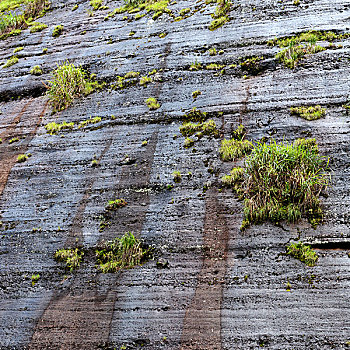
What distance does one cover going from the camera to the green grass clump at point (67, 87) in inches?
362

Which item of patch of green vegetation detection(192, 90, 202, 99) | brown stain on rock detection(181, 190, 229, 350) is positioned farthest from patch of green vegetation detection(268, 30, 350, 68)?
brown stain on rock detection(181, 190, 229, 350)

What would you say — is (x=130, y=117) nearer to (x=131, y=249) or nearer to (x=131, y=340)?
(x=131, y=249)

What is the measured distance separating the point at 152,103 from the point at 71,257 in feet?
13.5

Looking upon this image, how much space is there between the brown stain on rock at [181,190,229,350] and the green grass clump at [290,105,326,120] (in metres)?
2.67

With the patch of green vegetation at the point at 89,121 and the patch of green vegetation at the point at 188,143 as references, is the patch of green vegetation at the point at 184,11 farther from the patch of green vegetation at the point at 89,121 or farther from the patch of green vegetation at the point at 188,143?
the patch of green vegetation at the point at 188,143

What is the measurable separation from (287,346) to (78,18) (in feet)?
41.3

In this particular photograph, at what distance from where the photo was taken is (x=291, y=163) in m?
5.47

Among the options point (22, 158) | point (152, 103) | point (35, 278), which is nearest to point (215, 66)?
point (152, 103)

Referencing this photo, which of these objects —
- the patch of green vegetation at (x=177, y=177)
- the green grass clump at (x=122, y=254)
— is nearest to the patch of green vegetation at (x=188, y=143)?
the patch of green vegetation at (x=177, y=177)

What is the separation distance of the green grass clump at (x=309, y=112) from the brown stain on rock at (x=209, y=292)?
2666mm

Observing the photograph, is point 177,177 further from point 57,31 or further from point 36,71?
point 57,31

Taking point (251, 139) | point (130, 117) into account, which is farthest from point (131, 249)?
point (130, 117)

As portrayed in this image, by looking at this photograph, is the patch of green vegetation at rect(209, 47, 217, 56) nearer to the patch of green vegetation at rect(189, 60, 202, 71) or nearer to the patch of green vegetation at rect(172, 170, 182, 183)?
the patch of green vegetation at rect(189, 60, 202, 71)

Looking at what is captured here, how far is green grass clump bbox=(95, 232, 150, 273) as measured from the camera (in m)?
5.38
